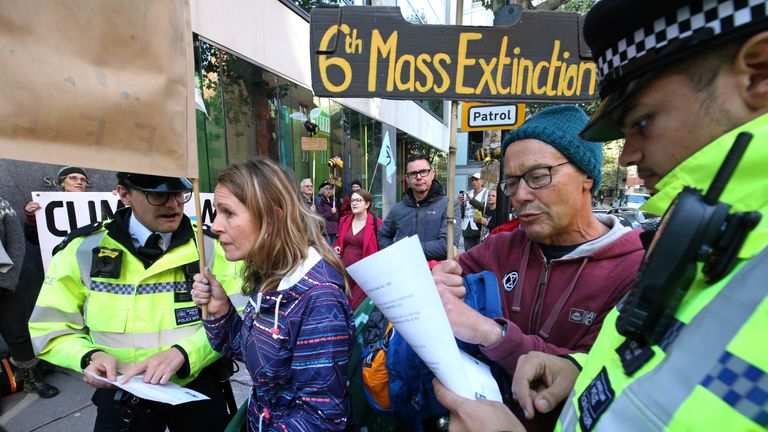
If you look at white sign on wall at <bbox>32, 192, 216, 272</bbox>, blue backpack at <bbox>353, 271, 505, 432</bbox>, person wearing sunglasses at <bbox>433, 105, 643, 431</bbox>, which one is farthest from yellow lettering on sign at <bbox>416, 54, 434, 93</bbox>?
white sign on wall at <bbox>32, 192, 216, 272</bbox>

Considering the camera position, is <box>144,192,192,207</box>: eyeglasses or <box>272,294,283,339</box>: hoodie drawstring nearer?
<box>272,294,283,339</box>: hoodie drawstring

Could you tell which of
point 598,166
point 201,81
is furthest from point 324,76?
point 201,81

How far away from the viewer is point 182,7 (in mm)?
1257

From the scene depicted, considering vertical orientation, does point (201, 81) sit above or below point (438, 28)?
above

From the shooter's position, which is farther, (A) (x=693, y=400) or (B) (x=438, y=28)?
(B) (x=438, y=28)

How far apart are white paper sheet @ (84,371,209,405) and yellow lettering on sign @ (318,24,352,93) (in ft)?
4.45

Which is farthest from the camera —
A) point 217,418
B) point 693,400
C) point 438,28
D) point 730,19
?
point 217,418

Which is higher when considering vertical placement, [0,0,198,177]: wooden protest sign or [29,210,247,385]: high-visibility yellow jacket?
[0,0,198,177]: wooden protest sign

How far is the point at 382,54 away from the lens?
4.74ft

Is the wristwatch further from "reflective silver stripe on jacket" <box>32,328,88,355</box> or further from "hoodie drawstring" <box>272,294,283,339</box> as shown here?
"hoodie drawstring" <box>272,294,283,339</box>

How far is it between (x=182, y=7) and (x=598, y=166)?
5.72 ft

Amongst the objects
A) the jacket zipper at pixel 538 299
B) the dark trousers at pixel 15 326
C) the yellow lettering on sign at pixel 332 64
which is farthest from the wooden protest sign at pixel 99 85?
the dark trousers at pixel 15 326

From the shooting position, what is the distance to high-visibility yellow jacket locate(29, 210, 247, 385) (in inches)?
62.6

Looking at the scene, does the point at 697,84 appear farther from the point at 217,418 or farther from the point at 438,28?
the point at 217,418
